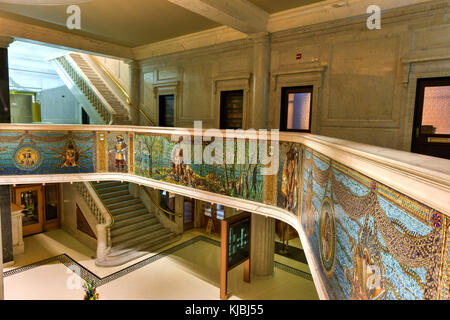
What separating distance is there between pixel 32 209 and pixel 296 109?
39.7 ft

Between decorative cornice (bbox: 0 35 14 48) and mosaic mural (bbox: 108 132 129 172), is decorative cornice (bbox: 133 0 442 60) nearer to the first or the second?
mosaic mural (bbox: 108 132 129 172)

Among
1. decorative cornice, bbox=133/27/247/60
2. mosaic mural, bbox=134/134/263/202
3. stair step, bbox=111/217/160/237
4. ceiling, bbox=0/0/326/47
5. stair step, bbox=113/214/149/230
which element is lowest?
stair step, bbox=111/217/160/237

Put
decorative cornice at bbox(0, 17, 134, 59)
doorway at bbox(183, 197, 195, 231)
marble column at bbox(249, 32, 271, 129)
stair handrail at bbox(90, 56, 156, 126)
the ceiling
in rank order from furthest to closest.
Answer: doorway at bbox(183, 197, 195, 231) → stair handrail at bbox(90, 56, 156, 126) → decorative cornice at bbox(0, 17, 134, 59) → marble column at bbox(249, 32, 271, 129) → the ceiling

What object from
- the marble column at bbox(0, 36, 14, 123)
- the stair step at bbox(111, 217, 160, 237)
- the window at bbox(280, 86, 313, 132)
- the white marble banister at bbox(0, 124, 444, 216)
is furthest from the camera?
the stair step at bbox(111, 217, 160, 237)

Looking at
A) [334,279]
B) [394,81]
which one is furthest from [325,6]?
[334,279]

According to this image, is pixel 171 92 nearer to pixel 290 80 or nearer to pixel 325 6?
pixel 290 80

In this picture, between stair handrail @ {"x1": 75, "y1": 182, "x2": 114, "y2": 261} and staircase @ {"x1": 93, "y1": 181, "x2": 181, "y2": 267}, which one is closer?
stair handrail @ {"x1": 75, "y1": 182, "x2": 114, "y2": 261}

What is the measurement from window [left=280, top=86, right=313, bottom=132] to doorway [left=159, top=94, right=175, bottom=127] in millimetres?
4809

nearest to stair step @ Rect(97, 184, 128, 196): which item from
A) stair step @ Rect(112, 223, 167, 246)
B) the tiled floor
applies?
stair step @ Rect(112, 223, 167, 246)

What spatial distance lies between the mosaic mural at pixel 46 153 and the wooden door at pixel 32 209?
16.5 ft

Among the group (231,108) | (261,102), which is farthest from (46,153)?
(261,102)

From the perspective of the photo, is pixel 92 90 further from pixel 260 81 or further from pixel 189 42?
pixel 260 81

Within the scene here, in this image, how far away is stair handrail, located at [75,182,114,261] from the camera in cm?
990

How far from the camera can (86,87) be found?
12.8m
